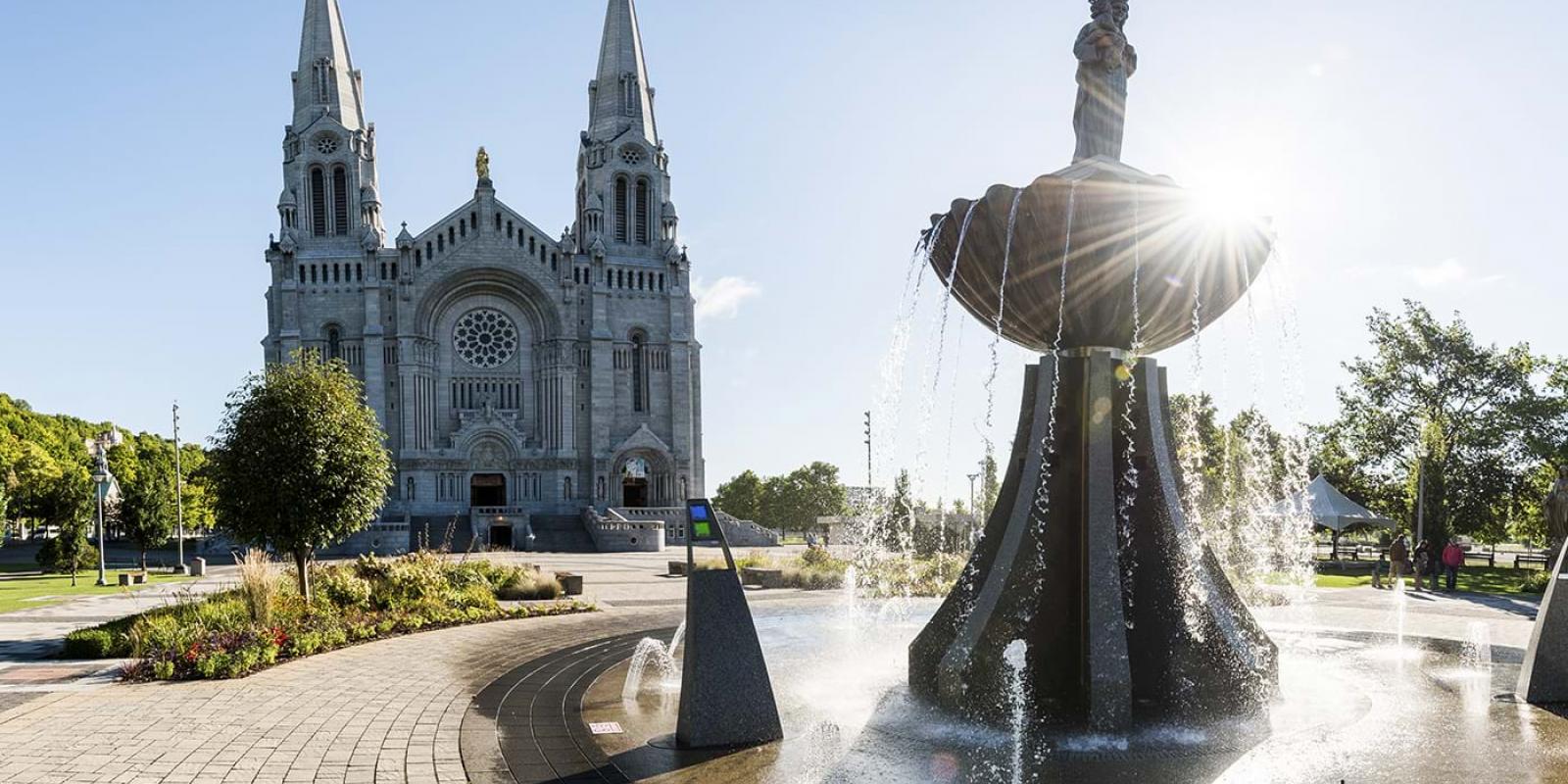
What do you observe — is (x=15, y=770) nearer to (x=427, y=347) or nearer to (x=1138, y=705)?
(x=1138, y=705)

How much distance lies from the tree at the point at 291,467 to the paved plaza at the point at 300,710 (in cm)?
337

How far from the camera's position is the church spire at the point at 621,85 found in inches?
2500

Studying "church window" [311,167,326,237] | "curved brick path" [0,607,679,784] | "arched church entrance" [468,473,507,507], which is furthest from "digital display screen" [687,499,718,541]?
"church window" [311,167,326,237]

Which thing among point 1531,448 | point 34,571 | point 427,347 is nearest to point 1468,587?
point 1531,448

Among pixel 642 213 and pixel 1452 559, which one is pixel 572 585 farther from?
pixel 642 213

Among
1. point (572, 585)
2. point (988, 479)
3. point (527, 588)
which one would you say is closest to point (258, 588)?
point (527, 588)

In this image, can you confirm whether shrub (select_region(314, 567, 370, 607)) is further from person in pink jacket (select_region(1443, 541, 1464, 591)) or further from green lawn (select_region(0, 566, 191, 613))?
person in pink jacket (select_region(1443, 541, 1464, 591))

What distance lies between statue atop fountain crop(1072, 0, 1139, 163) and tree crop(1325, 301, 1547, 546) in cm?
3002

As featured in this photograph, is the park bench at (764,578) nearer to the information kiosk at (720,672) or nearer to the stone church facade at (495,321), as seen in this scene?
the information kiosk at (720,672)

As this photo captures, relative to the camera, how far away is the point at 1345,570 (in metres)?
33.4

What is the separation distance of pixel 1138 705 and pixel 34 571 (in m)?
40.3

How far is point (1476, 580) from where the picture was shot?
28.0m

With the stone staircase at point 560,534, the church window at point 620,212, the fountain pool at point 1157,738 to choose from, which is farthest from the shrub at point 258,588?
the church window at point 620,212

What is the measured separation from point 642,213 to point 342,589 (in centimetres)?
4966
